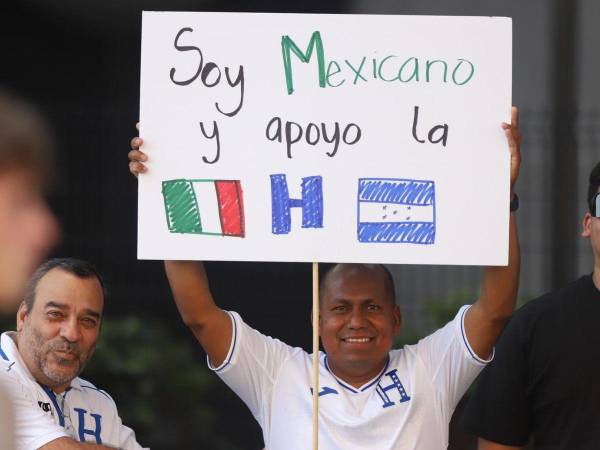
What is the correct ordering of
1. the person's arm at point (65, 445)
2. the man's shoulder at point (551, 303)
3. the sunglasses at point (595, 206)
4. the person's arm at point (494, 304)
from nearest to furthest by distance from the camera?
1. the person's arm at point (65, 445)
2. the person's arm at point (494, 304)
3. the sunglasses at point (595, 206)
4. the man's shoulder at point (551, 303)

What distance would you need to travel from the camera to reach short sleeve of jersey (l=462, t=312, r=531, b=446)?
345cm

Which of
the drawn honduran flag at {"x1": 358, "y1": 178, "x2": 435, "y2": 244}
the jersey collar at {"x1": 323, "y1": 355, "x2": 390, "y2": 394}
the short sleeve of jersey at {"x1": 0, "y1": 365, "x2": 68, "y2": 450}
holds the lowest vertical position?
the short sleeve of jersey at {"x1": 0, "y1": 365, "x2": 68, "y2": 450}

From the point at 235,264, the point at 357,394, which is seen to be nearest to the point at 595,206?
the point at 357,394

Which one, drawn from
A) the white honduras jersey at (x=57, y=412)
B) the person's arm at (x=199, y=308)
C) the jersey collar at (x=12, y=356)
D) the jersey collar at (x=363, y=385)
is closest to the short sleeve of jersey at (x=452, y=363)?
the jersey collar at (x=363, y=385)

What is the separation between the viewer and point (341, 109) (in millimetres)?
3143

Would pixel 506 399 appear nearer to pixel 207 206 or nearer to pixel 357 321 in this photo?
pixel 357 321

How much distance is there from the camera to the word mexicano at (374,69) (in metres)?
3.13

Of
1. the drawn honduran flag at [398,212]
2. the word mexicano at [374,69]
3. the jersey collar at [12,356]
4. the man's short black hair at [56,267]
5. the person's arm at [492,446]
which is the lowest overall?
the person's arm at [492,446]

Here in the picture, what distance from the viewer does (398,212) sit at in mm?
3117

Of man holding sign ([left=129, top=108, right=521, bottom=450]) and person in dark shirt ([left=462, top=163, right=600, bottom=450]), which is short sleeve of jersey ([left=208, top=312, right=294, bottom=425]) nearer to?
man holding sign ([left=129, top=108, right=521, bottom=450])

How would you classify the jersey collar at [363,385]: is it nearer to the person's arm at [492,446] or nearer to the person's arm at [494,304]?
the person's arm at [494,304]

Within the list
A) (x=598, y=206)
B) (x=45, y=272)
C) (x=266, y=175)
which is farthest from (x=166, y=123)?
(x=598, y=206)

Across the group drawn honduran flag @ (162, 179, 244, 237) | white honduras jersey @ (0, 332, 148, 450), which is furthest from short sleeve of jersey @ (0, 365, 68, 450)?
drawn honduran flag @ (162, 179, 244, 237)

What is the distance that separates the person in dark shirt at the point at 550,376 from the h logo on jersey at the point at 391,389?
1.15ft
